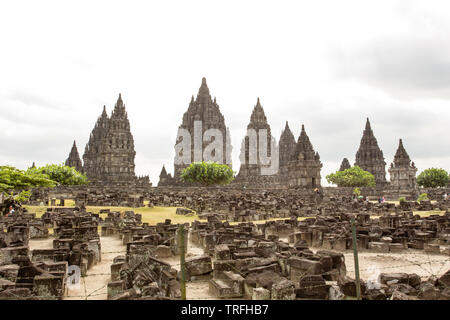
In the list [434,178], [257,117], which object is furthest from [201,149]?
[434,178]

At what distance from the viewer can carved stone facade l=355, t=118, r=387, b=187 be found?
228ft

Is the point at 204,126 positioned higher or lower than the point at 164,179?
higher

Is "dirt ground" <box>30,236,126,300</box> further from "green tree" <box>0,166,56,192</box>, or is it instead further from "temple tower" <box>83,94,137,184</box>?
"temple tower" <box>83,94,137,184</box>

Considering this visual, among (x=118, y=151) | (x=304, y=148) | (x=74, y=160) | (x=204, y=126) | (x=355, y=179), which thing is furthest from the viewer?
(x=204, y=126)

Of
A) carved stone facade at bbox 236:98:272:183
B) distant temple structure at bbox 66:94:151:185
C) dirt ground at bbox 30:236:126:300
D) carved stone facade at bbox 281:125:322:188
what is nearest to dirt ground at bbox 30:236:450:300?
dirt ground at bbox 30:236:126:300

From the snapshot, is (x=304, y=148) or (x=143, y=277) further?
(x=304, y=148)

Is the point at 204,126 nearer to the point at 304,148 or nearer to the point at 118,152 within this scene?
the point at 118,152

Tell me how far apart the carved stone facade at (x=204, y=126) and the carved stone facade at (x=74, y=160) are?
56.2 feet

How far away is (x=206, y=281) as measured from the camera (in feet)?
25.5

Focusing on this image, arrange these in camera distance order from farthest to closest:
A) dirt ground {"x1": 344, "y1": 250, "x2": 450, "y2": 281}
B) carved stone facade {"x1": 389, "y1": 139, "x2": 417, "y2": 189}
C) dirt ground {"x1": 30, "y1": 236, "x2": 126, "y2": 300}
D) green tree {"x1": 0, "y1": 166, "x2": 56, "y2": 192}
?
carved stone facade {"x1": 389, "y1": 139, "x2": 417, "y2": 189}
green tree {"x1": 0, "y1": 166, "x2": 56, "y2": 192}
dirt ground {"x1": 344, "y1": 250, "x2": 450, "y2": 281}
dirt ground {"x1": 30, "y1": 236, "x2": 126, "y2": 300}

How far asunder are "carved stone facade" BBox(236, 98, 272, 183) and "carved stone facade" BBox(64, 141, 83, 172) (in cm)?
2867

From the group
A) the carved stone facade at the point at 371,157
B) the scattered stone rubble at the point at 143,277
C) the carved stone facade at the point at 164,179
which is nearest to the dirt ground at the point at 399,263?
the scattered stone rubble at the point at 143,277

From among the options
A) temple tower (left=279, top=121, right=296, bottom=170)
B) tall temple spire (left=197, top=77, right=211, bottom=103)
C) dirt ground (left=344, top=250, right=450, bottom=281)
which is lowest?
dirt ground (left=344, top=250, right=450, bottom=281)

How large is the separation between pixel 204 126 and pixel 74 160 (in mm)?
24381
